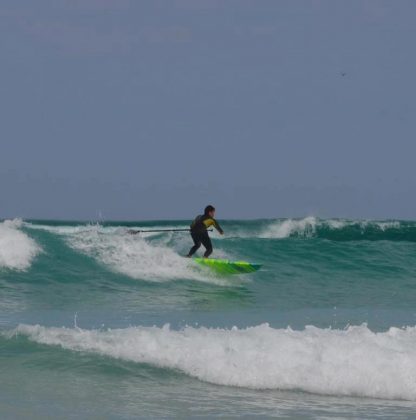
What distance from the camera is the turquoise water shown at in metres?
7.39

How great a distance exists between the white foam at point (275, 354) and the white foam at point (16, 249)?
8.08 metres

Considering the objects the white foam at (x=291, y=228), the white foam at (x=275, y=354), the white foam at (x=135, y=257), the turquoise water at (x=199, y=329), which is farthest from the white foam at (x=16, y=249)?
the white foam at (x=291, y=228)

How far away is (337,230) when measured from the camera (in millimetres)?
30625

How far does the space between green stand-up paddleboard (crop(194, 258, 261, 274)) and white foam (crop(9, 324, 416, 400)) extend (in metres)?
8.07

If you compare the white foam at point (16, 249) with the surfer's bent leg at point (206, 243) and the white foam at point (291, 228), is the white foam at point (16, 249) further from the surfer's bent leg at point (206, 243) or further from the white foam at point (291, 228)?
the white foam at point (291, 228)

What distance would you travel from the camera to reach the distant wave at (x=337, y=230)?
97.8ft

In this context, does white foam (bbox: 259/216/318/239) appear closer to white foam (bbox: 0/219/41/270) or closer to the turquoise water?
the turquoise water

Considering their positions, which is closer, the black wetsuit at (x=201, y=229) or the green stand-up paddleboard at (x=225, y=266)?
the black wetsuit at (x=201, y=229)

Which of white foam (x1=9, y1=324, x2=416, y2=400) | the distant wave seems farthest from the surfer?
the distant wave

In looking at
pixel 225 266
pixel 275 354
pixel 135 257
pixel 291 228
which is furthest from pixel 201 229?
pixel 291 228

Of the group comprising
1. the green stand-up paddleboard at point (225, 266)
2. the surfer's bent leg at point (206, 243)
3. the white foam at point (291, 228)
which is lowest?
the green stand-up paddleboard at point (225, 266)

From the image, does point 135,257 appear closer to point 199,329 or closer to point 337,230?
point 199,329

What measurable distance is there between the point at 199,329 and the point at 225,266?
8.24m

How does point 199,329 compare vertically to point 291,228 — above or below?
below
